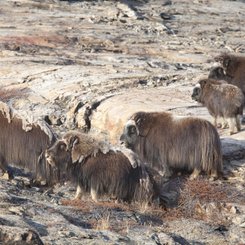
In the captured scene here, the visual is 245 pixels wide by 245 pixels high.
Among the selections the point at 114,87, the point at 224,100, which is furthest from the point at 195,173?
the point at 114,87

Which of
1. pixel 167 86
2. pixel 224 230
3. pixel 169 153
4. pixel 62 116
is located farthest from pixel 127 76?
pixel 224 230

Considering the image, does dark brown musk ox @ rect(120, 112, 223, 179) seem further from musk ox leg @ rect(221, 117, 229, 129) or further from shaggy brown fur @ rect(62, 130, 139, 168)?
musk ox leg @ rect(221, 117, 229, 129)

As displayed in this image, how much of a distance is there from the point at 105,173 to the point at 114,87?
206 inches

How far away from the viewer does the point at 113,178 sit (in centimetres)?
769

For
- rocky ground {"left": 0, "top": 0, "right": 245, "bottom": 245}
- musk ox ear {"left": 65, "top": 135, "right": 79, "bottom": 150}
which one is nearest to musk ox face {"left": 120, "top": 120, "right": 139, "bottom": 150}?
rocky ground {"left": 0, "top": 0, "right": 245, "bottom": 245}

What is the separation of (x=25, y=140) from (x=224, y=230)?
2532mm

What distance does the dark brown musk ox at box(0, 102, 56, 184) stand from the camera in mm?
8422

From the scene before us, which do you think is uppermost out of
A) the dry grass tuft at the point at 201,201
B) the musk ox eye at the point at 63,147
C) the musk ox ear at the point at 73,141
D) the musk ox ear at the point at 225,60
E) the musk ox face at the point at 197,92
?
the musk ox ear at the point at 225,60

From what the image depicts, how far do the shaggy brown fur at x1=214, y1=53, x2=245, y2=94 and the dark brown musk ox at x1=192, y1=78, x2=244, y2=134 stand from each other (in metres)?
0.59

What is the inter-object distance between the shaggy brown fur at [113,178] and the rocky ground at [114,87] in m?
0.15

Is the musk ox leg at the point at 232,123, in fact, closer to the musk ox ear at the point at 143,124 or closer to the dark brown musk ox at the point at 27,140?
the musk ox ear at the point at 143,124

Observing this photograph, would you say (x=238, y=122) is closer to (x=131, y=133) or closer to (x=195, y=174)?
(x=195, y=174)

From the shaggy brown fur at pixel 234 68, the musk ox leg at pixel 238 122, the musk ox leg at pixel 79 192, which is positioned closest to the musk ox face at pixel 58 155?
the musk ox leg at pixel 79 192

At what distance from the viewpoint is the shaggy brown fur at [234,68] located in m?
10.4
